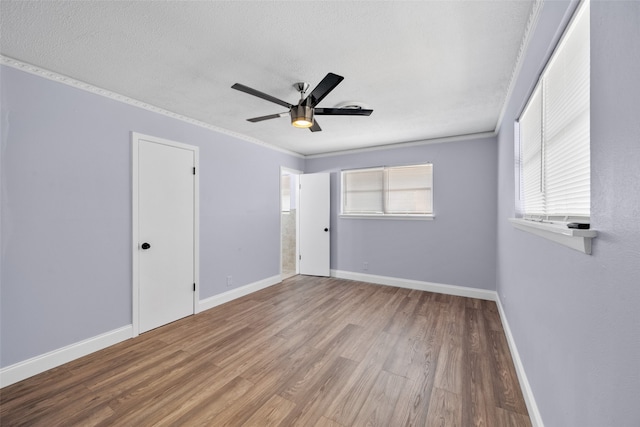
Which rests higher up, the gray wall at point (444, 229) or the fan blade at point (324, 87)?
the fan blade at point (324, 87)

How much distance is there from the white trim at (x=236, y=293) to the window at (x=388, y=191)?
1883mm

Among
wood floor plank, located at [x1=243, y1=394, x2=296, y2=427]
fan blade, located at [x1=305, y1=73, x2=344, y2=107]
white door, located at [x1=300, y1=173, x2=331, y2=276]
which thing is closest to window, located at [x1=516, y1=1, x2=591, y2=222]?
fan blade, located at [x1=305, y1=73, x2=344, y2=107]

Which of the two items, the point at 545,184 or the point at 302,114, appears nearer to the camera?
the point at 545,184

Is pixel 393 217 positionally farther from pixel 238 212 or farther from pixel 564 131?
pixel 564 131

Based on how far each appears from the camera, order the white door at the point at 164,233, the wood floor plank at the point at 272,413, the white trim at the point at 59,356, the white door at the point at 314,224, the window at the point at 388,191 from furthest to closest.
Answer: the white door at the point at 314,224, the window at the point at 388,191, the white door at the point at 164,233, the white trim at the point at 59,356, the wood floor plank at the point at 272,413

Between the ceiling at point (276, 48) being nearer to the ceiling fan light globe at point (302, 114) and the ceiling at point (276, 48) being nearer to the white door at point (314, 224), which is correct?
the ceiling fan light globe at point (302, 114)

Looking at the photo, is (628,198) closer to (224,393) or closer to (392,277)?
(224,393)

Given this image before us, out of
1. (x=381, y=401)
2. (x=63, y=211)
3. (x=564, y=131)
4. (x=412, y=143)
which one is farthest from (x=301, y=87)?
(x=412, y=143)

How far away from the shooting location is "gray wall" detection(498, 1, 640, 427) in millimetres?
684

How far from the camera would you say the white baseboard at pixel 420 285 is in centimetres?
403

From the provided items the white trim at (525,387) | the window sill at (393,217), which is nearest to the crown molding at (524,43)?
the window sill at (393,217)

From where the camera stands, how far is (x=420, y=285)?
4465mm

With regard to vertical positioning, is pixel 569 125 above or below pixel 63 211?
above

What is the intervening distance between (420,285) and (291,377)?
3001 mm
